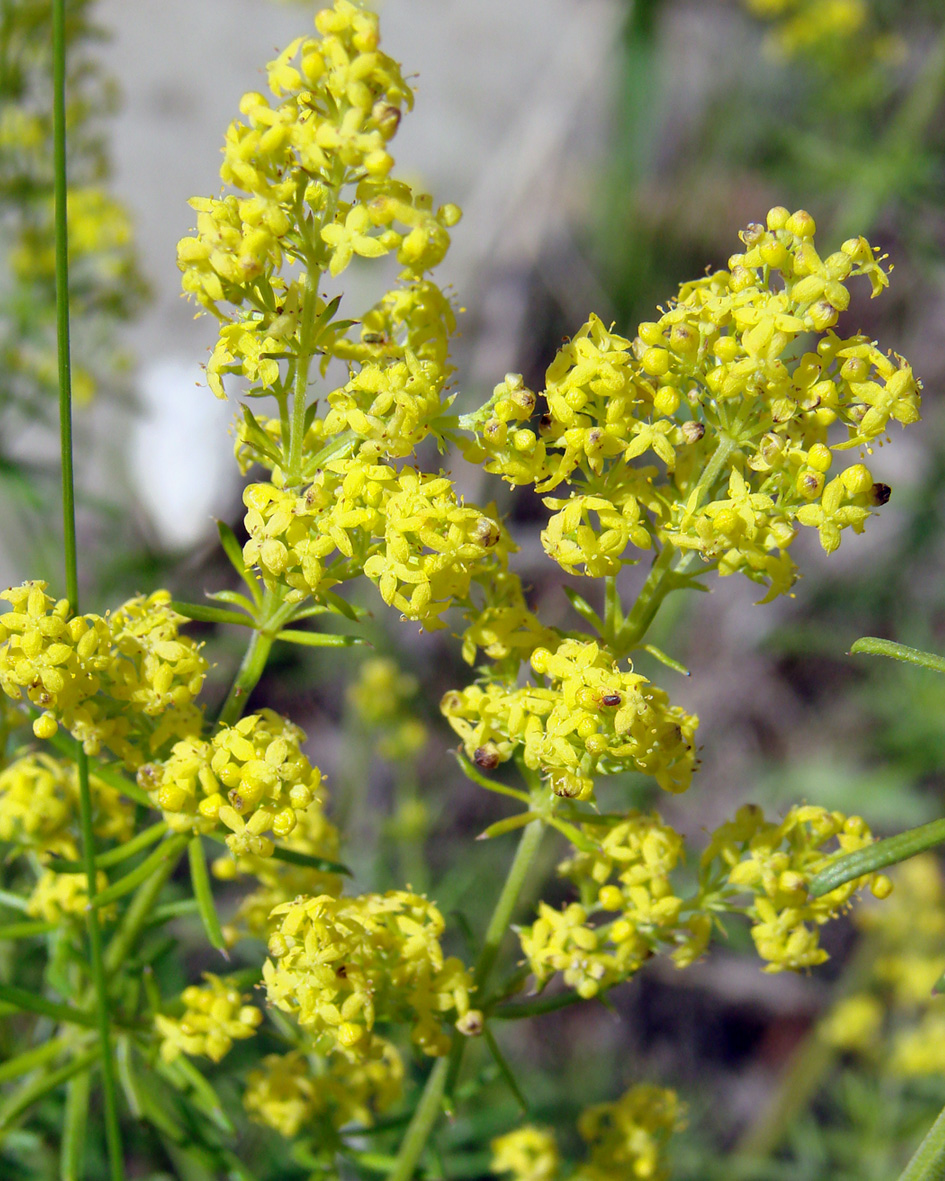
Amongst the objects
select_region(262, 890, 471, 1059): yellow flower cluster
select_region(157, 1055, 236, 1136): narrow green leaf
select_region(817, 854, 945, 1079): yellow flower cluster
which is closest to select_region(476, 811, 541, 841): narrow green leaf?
select_region(262, 890, 471, 1059): yellow flower cluster

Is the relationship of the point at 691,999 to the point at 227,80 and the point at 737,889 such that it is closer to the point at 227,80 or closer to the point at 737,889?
the point at 737,889

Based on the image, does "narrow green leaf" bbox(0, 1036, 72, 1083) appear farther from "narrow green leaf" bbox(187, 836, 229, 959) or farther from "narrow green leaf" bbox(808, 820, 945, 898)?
"narrow green leaf" bbox(808, 820, 945, 898)

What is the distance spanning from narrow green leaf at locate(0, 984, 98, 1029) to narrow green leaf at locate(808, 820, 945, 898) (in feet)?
3.27

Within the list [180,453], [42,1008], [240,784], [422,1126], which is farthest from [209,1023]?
[180,453]

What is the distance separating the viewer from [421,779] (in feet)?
15.3

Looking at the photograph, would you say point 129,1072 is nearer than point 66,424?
No

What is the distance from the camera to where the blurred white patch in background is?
477cm

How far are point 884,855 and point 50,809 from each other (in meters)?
1.22

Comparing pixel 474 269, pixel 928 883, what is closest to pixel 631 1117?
pixel 928 883

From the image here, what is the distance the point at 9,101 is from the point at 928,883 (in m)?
3.97

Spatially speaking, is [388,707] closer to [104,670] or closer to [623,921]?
[623,921]

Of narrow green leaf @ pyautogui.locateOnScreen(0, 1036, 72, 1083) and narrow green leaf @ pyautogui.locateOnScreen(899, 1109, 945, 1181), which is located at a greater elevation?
narrow green leaf @ pyautogui.locateOnScreen(0, 1036, 72, 1083)

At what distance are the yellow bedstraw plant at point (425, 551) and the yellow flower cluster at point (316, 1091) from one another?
16 centimetres

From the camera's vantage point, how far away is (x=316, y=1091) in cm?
173
